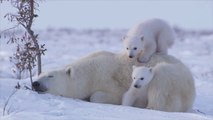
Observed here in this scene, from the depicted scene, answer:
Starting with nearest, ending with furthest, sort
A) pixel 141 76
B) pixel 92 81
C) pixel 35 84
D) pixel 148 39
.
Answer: pixel 141 76 → pixel 35 84 → pixel 92 81 → pixel 148 39

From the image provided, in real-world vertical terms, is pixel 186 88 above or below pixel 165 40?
below

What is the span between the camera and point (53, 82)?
6277 mm

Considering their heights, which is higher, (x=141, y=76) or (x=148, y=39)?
(x=148, y=39)

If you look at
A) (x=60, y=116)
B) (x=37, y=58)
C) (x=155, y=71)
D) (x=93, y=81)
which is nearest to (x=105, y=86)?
(x=93, y=81)

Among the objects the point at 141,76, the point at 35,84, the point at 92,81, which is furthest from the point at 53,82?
the point at 141,76

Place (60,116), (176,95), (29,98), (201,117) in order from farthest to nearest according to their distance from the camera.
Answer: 1. (176,95)
2. (29,98)
3. (201,117)
4. (60,116)

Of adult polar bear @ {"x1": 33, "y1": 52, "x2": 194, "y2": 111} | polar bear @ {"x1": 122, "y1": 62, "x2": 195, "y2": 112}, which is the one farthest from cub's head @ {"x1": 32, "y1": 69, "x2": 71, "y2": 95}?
polar bear @ {"x1": 122, "y1": 62, "x2": 195, "y2": 112}

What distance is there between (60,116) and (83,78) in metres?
1.97

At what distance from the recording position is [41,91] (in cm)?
616

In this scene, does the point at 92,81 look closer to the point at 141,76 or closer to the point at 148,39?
the point at 141,76

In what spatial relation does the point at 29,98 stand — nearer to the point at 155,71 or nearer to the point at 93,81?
the point at 93,81

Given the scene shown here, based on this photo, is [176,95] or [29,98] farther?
[176,95]

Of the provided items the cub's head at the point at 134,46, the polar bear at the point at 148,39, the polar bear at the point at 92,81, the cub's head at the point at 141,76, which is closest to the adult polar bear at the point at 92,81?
the polar bear at the point at 92,81

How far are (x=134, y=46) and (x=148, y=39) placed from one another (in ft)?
1.37
